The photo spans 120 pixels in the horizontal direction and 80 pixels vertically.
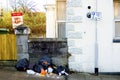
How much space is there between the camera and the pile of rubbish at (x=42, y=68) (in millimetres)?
15289

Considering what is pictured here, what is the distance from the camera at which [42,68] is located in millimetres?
15398

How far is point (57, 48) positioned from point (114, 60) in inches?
87.5

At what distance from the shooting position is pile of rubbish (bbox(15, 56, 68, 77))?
15.3 metres

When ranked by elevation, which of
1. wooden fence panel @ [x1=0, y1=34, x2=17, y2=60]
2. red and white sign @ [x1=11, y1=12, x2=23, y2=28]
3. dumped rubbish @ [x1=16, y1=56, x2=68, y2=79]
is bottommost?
dumped rubbish @ [x1=16, y1=56, x2=68, y2=79]

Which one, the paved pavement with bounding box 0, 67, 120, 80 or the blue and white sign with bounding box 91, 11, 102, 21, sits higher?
the blue and white sign with bounding box 91, 11, 102, 21

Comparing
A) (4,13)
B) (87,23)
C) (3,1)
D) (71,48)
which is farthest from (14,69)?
(3,1)

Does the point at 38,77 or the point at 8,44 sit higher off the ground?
the point at 8,44

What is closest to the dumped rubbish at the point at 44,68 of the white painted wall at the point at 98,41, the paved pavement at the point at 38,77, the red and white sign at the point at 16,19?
the paved pavement at the point at 38,77

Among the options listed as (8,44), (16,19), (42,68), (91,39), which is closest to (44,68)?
(42,68)

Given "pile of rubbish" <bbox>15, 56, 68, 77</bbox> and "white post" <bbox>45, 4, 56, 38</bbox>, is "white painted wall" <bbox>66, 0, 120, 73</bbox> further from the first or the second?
"white post" <bbox>45, 4, 56, 38</bbox>

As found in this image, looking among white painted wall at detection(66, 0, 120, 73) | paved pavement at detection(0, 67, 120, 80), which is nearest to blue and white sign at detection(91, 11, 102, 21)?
white painted wall at detection(66, 0, 120, 73)

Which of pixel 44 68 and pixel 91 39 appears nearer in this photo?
pixel 44 68

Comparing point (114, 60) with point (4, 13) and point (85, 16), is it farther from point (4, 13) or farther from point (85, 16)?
point (4, 13)

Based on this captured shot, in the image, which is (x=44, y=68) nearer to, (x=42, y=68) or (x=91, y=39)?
(x=42, y=68)
